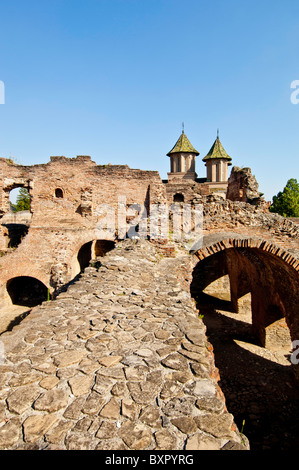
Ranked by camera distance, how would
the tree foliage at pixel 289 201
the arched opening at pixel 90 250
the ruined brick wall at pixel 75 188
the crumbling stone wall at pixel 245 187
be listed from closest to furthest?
the crumbling stone wall at pixel 245 187, the ruined brick wall at pixel 75 188, the arched opening at pixel 90 250, the tree foliage at pixel 289 201

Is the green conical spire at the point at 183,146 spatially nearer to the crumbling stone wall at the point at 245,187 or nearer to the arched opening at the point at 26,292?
the crumbling stone wall at the point at 245,187

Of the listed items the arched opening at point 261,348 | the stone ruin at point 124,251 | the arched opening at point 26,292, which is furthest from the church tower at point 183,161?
the arched opening at point 26,292

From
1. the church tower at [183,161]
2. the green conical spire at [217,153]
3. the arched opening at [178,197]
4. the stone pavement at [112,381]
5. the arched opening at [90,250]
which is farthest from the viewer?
the green conical spire at [217,153]

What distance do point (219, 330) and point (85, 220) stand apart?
28.4 ft

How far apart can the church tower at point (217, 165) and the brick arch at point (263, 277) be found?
1835 cm

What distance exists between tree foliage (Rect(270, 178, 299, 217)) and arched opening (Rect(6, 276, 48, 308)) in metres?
21.8

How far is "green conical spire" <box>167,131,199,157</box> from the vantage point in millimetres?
29297

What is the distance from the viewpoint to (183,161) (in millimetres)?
29391

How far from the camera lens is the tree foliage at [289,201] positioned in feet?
83.0

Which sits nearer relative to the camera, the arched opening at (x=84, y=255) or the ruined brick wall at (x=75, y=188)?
the ruined brick wall at (x=75, y=188)

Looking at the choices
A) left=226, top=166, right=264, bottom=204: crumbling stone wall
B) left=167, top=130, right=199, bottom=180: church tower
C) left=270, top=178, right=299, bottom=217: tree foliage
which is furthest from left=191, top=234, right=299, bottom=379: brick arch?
left=167, top=130, right=199, bottom=180: church tower

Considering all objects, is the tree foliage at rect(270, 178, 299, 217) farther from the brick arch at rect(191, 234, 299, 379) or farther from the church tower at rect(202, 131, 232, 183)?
the brick arch at rect(191, 234, 299, 379)
